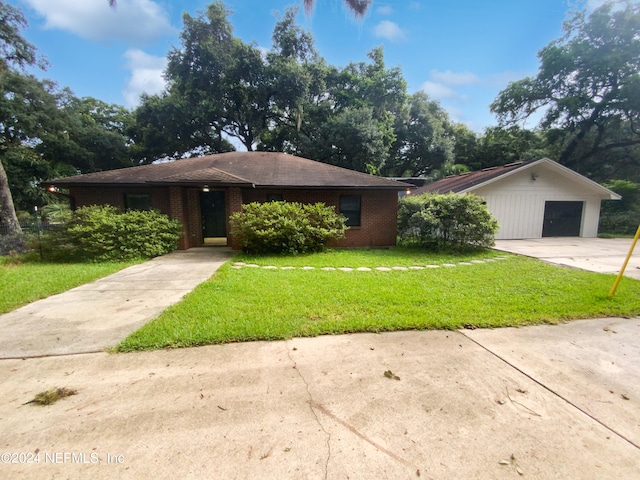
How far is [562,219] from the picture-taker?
1430 cm

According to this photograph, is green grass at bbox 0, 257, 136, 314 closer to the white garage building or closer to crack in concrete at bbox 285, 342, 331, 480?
crack in concrete at bbox 285, 342, 331, 480

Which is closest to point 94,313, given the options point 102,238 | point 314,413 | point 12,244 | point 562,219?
point 314,413

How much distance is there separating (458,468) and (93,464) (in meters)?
2.25

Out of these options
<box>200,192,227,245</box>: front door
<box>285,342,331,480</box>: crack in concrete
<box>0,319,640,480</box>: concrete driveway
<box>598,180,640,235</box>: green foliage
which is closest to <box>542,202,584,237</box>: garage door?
<box>598,180,640,235</box>: green foliage

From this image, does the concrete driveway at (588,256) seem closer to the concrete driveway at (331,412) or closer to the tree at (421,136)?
the concrete driveway at (331,412)

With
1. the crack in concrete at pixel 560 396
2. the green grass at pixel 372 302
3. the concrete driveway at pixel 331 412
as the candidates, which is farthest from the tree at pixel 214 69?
the crack in concrete at pixel 560 396

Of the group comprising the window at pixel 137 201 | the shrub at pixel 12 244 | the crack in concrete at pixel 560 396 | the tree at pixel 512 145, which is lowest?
the crack in concrete at pixel 560 396

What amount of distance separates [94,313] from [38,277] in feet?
11.6

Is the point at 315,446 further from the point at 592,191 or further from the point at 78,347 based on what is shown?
the point at 592,191

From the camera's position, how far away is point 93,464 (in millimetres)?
1740

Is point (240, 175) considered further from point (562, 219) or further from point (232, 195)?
point (562, 219)

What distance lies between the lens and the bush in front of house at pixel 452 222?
9305mm

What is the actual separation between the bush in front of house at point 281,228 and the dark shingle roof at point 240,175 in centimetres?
121

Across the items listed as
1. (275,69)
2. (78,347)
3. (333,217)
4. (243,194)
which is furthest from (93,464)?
(275,69)
